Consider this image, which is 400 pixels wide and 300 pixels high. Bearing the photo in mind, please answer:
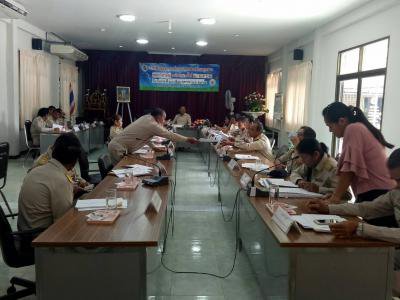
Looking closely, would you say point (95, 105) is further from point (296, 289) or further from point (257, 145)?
point (296, 289)

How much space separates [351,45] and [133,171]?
4245mm

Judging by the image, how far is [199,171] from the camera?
6.96m

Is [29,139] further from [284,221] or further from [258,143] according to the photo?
[284,221]

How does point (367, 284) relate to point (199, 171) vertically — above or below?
above

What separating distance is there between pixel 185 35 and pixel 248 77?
4.26m

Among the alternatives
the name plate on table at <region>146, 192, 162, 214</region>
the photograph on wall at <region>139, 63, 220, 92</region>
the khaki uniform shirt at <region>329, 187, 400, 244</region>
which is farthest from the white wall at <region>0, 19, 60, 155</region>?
the khaki uniform shirt at <region>329, 187, 400, 244</region>

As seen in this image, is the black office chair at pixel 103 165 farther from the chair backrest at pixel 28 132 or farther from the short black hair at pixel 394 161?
the chair backrest at pixel 28 132

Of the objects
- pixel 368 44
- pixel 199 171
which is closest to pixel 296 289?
pixel 368 44

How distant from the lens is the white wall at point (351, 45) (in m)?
4.60

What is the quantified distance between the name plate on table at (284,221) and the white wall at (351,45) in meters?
3.13

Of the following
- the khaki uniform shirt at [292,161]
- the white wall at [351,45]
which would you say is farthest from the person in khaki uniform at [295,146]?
the white wall at [351,45]

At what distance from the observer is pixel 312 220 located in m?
2.02

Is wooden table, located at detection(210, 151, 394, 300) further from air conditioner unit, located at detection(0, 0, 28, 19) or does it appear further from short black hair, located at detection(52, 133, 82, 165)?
air conditioner unit, located at detection(0, 0, 28, 19)

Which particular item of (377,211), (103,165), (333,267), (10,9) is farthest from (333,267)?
(10,9)
